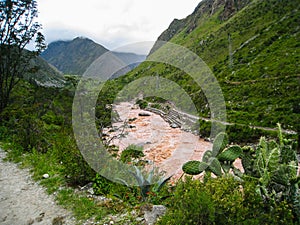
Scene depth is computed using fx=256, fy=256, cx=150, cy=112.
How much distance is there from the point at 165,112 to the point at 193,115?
5.78m

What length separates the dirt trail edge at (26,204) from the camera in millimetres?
4582

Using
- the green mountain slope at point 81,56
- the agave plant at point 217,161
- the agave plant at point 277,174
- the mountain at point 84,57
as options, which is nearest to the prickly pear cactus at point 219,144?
the agave plant at point 217,161

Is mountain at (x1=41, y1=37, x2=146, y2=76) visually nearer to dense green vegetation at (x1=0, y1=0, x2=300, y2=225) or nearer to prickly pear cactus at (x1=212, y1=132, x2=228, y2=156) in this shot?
dense green vegetation at (x1=0, y1=0, x2=300, y2=225)

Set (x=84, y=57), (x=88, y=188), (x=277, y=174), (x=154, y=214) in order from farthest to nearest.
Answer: (x=84, y=57) < (x=88, y=188) < (x=154, y=214) < (x=277, y=174)

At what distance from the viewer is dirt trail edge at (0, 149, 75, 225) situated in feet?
15.0

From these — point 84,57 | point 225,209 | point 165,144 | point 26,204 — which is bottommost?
point 165,144

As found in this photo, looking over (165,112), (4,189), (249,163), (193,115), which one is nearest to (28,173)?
(4,189)

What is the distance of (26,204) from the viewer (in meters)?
5.23

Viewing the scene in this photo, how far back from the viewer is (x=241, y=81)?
89.7 feet

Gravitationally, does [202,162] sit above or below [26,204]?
above

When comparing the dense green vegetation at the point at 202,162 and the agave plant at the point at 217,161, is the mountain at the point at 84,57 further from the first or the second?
the agave plant at the point at 217,161

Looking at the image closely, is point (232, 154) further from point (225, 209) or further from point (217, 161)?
point (225, 209)

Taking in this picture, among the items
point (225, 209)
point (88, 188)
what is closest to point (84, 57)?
point (88, 188)

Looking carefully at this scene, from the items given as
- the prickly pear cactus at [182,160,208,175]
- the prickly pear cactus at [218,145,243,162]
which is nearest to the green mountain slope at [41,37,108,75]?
the prickly pear cactus at [182,160,208,175]
